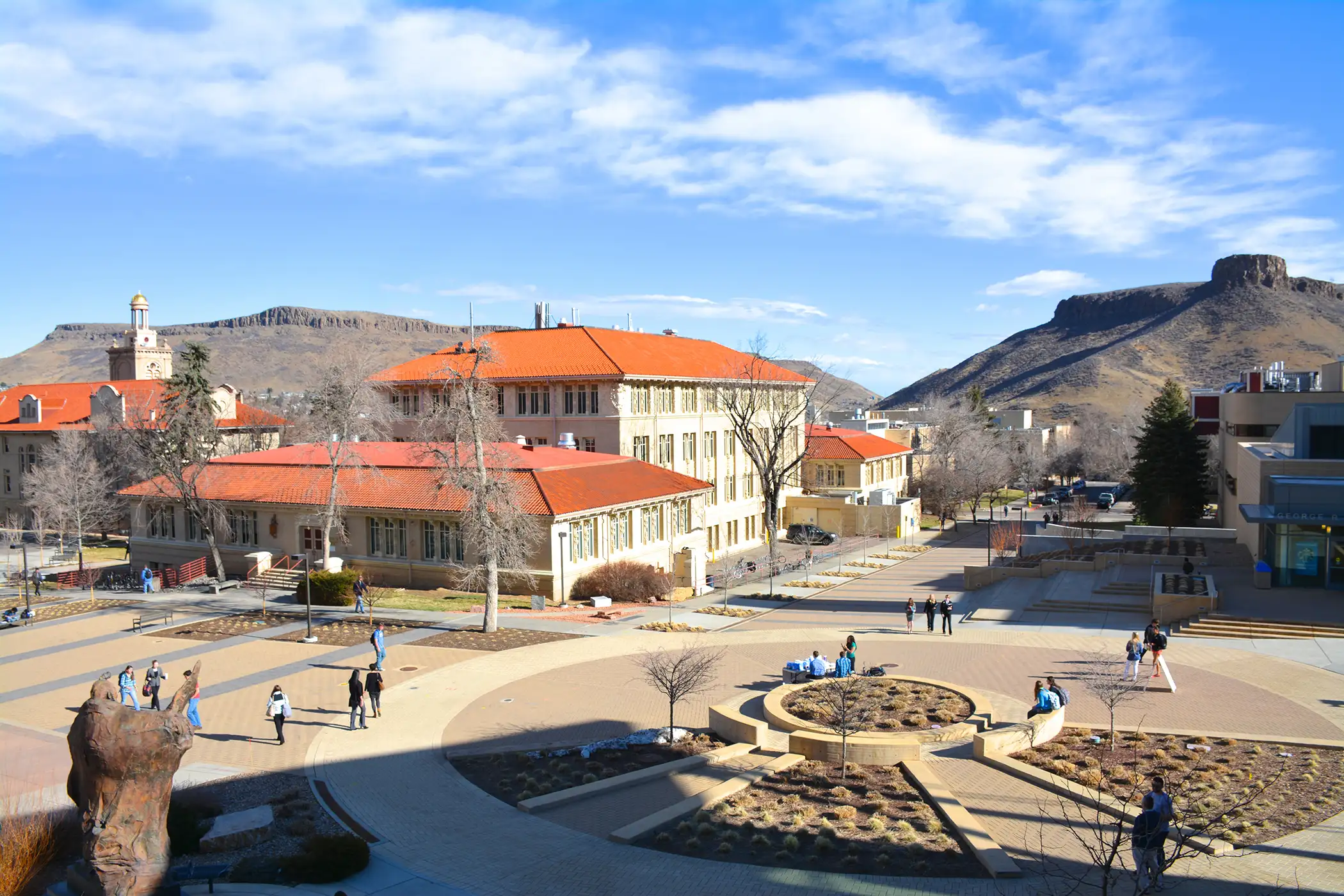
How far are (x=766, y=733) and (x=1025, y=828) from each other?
19.7ft

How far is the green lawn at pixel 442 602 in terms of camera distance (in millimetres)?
36000

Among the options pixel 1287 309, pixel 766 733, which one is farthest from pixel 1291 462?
pixel 1287 309

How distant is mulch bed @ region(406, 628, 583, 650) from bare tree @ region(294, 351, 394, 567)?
10016 millimetres

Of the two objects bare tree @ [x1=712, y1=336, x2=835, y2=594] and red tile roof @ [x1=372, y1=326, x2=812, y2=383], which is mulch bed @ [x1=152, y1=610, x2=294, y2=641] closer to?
red tile roof @ [x1=372, y1=326, x2=812, y2=383]

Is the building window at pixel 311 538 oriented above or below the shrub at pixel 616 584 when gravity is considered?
above

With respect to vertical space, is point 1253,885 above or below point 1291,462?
below

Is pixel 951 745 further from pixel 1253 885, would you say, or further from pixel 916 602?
pixel 916 602

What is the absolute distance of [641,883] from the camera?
45.5ft

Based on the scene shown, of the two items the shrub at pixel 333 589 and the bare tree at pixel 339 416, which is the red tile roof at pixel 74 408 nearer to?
the bare tree at pixel 339 416

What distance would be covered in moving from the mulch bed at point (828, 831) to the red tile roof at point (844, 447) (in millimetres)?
52836

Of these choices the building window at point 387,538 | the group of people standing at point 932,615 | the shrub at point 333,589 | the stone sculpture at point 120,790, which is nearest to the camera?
the stone sculpture at point 120,790

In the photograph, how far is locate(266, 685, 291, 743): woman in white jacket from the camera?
2067 cm

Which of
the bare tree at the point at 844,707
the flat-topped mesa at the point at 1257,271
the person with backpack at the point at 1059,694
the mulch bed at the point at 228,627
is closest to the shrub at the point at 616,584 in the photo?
the mulch bed at the point at 228,627

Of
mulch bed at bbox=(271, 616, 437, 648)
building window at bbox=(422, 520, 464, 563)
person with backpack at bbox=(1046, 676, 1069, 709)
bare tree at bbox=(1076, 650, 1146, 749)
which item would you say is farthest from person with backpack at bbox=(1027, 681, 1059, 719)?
building window at bbox=(422, 520, 464, 563)
